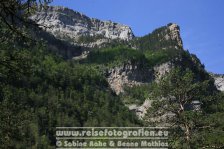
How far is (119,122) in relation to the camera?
198250 millimetres

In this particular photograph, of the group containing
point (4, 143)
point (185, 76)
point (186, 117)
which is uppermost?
point (185, 76)

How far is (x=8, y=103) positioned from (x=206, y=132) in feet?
50.6

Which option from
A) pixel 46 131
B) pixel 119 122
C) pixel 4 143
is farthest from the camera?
pixel 119 122

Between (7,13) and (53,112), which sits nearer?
(7,13)

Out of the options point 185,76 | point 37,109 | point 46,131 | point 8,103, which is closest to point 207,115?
point 185,76

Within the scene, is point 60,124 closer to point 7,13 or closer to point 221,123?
point 221,123

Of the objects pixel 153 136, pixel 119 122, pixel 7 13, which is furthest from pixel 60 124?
pixel 7 13

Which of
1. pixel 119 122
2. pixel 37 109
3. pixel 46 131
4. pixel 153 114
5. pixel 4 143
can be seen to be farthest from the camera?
pixel 119 122

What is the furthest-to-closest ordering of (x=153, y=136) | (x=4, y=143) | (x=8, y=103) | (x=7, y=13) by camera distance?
(x=153, y=136), (x=8, y=103), (x=4, y=143), (x=7, y=13)

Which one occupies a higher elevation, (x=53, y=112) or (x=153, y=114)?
(x=53, y=112)

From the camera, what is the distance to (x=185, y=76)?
33.2m

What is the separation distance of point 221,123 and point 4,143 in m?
17.0

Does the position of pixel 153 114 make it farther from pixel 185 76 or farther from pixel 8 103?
pixel 8 103

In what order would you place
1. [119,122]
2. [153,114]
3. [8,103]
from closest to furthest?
[8,103] < [153,114] < [119,122]
